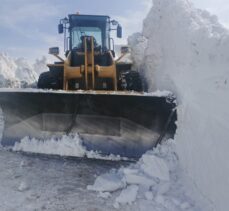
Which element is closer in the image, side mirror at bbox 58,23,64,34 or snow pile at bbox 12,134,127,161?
snow pile at bbox 12,134,127,161

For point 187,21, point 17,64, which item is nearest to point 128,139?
point 187,21

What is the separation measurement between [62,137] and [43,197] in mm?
1508

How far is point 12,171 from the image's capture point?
408cm

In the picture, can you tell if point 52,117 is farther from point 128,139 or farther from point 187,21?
point 187,21

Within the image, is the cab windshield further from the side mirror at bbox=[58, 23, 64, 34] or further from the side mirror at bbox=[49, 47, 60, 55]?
the side mirror at bbox=[49, 47, 60, 55]

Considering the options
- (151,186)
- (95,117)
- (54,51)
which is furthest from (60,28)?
(151,186)

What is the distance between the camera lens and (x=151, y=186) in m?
3.54

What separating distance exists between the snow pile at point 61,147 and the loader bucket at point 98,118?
0.29 feet

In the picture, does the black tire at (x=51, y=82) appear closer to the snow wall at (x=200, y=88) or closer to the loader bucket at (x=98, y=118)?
the loader bucket at (x=98, y=118)

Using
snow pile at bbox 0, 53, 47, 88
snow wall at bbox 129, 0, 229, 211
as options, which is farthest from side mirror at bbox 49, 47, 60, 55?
snow pile at bbox 0, 53, 47, 88

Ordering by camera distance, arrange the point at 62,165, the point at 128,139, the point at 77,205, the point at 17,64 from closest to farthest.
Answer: the point at 77,205
the point at 62,165
the point at 128,139
the point at 17,64

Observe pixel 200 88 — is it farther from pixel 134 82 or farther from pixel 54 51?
pixel 54 51

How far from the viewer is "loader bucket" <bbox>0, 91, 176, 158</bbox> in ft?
14.9

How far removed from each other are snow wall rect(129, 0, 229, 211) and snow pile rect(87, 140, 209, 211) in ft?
0.52
